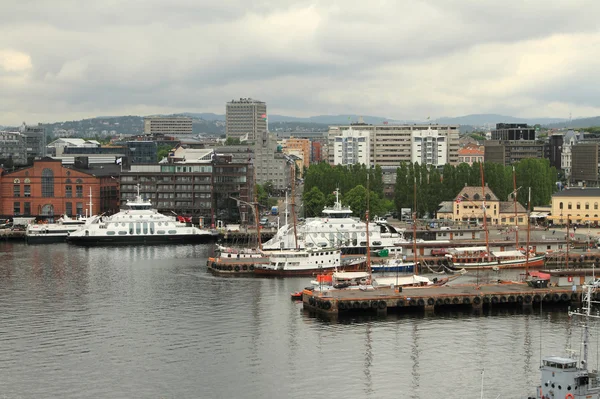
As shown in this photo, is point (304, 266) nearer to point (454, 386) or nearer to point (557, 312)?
point (557, 312)

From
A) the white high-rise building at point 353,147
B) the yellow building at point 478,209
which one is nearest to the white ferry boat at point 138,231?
the yellow building at point 478,209

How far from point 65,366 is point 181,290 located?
22720 millimetres

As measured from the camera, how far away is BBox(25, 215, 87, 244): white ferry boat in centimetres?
10756

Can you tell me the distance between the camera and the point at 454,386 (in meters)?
42.0

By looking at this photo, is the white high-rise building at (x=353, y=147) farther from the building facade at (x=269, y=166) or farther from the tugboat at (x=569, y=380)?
the tugboat at (x=569, y=380)

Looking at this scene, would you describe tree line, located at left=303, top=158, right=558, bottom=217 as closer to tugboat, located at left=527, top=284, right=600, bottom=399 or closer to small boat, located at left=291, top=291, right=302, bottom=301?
small boat, located at left=291, top=291, right=302, bottom=301

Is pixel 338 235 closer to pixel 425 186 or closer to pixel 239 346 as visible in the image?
A: pixel 425 186

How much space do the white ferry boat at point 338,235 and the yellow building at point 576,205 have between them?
1006 inches

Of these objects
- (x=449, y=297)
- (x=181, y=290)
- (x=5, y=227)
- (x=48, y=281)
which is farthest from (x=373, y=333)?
(x=5, y=227)

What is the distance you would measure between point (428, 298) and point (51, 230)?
60103 millimetres

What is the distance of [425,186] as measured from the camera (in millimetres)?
115438

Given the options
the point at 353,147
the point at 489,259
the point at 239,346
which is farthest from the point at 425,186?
the point at 353,147

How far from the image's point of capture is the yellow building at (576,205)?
347ft

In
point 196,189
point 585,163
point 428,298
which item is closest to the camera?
point 428,298
